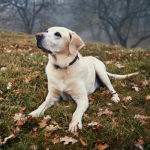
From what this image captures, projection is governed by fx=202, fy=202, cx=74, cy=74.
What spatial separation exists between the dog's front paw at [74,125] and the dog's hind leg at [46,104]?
480 mm

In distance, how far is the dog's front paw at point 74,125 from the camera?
2.34m

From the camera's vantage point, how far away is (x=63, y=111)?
274 cm

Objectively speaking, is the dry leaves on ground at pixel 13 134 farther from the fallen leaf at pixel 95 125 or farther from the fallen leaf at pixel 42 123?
the fallen leaf at pixel 95 125

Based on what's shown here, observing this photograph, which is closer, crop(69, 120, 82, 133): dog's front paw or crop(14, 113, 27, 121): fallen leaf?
crop(69, 120, 82, 133): dog's front paw

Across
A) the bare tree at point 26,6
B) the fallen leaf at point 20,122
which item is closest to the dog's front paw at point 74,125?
the fallen leaf at point 20,122

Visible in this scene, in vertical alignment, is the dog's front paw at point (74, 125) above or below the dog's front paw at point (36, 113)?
below

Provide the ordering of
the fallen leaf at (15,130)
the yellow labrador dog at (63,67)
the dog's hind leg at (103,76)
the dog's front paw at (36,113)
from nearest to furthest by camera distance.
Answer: the fallen leaf at (15,130) < the dog's front paw at (36,113) < the yellow labrador dog at (63,67) < the dog's hind leg at (103,76)

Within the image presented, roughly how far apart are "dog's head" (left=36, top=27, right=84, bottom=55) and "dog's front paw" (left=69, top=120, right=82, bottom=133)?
1073 millimetres

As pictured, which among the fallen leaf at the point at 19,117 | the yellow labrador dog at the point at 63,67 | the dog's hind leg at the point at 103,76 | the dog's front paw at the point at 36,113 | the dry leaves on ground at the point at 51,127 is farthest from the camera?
the dog's hind leg at the point at 103,76

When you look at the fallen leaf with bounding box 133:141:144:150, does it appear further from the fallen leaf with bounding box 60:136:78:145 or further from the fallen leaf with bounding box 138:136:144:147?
the fallen leaf with bounding box 60:136:78:145

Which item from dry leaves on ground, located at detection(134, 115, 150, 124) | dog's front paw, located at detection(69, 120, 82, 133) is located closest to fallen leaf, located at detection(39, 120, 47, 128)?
dog's front paw, located at detection(69, 120, 82, 133)

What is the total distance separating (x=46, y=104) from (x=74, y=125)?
2.23 feet

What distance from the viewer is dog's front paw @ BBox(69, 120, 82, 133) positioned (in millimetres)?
2339

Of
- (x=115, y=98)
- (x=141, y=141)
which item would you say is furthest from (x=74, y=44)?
(x=141, y=141)
